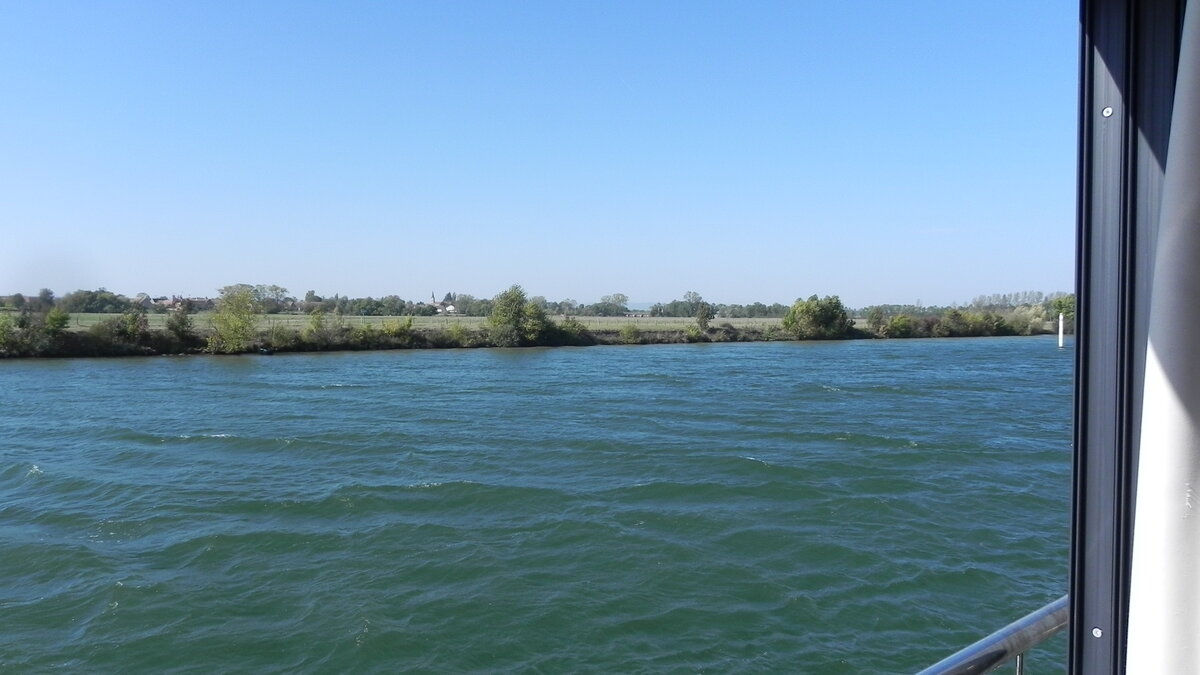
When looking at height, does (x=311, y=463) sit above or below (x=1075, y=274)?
below

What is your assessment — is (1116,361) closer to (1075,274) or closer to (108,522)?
(1075,274)

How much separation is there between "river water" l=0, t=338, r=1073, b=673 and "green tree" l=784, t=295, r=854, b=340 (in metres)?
31.9

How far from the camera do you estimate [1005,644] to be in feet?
4.17

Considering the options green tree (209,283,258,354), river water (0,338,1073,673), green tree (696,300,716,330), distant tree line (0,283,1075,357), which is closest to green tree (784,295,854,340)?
distant tree line (0,283,1075,357)

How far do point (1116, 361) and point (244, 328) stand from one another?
43992 mm

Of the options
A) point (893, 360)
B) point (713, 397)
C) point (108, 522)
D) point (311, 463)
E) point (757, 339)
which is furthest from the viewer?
point (757, 339)

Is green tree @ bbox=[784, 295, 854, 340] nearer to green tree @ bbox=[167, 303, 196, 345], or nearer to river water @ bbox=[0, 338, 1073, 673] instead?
river water @ bbox=[0, 338, 1073, 673]

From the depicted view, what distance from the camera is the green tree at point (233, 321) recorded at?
40466mm

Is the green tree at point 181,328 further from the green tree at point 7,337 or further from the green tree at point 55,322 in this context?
the green tree at point 7,337

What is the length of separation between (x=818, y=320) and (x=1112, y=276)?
5786 cm

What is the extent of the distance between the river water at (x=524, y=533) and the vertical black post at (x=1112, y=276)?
7.04 metres

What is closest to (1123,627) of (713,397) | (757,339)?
(713,397)

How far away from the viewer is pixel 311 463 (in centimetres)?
1659

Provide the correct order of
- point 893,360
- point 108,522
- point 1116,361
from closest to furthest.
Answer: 1. point 1116,361
2. point 108,522
3. point 893,360
